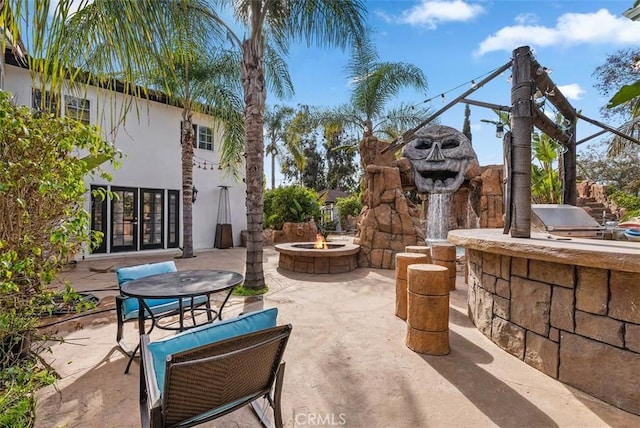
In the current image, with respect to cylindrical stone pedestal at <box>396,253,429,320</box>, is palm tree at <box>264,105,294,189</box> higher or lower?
higher

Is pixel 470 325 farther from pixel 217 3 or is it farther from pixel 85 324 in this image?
pixel 217 3

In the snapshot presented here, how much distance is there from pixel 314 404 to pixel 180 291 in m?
1.45

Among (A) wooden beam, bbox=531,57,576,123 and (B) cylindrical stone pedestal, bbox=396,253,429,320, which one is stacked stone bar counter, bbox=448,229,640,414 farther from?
(A) wooden beam, bbox=531,57,576,123

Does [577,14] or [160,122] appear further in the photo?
[160,122]

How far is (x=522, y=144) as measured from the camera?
319 cm

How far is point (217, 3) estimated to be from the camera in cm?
535

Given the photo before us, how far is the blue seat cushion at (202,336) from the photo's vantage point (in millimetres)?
1469

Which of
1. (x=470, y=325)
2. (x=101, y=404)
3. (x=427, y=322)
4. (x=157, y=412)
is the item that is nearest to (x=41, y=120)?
(x=101, y=404)

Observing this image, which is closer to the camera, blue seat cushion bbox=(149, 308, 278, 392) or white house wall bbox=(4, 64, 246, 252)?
blue seat cushion bbox=(149, 308, 278, 392)

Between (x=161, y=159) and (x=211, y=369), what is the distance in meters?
10.3

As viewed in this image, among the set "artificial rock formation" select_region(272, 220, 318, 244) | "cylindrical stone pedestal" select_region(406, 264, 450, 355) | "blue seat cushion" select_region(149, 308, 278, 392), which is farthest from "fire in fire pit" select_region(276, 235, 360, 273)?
"artificial rock formation" select_region(272, 220, 318, 244)

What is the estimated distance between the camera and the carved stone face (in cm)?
1130
